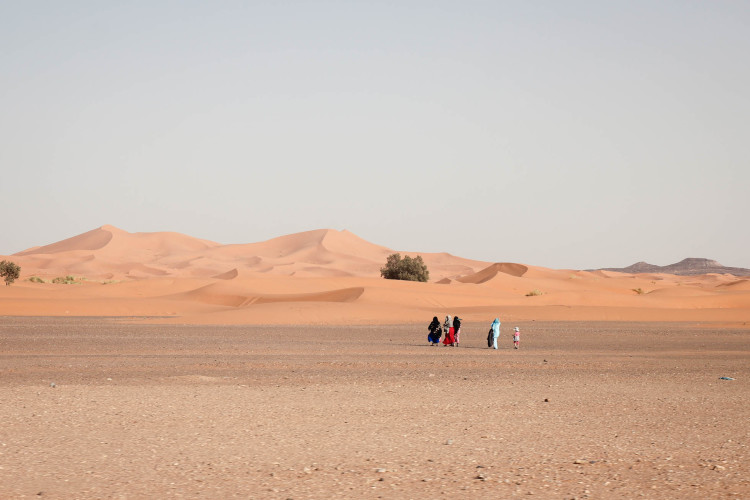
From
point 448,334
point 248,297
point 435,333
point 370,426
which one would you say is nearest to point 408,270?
point 248,297

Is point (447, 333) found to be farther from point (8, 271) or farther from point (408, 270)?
point (8, 271)

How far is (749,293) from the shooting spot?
69.5 meters

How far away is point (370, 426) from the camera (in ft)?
37.3

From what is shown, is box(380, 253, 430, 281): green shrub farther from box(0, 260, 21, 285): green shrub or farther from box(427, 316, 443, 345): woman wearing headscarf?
box(427, 316, 443, 345): woman wearing headscarf

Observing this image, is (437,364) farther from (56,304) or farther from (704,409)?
(56,304)

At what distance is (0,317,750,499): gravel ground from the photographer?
8164mm

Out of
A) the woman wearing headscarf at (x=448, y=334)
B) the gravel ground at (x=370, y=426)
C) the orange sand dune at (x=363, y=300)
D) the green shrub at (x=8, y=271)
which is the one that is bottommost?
the gravel ground at (x=370, y=426)

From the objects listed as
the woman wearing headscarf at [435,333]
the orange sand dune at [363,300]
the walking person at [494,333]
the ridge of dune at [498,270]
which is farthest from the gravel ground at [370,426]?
the ridge of dune at [498,270]

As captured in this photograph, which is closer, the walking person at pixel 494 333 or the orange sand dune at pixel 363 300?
the walking person at pixel 494 333

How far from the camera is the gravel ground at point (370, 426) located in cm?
816

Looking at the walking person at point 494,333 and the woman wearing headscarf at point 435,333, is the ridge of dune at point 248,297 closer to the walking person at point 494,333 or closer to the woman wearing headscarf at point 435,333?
the woman wearing headscarf at point 435,333

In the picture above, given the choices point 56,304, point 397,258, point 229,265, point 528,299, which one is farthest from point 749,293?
point 229,265

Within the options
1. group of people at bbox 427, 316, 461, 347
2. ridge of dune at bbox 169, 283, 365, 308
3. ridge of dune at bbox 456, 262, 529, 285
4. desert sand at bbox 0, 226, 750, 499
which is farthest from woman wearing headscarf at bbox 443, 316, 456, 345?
ridge of dune at bbox 456, 262, 529, 285

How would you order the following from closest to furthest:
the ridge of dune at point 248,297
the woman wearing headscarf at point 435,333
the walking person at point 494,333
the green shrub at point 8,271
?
the walking person at point 494,333
the woman wearing headscarf at point 435,333
the ridge of dune at point 248,297
the green shrub at point 8,271
